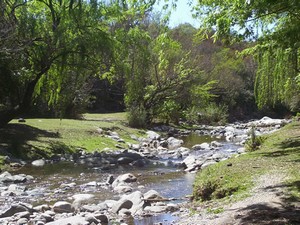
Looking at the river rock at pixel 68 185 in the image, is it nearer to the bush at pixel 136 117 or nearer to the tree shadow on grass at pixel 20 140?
the tree shadow on grass at pixel 20 140

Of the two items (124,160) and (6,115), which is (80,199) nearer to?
(124,160)

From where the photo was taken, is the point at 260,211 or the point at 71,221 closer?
the point at 260,211

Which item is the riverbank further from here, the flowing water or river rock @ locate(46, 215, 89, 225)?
river rock @ locate(46, 215, 89, 225)

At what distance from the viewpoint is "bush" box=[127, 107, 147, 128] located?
2870 centimetres

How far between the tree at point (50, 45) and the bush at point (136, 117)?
10396mm

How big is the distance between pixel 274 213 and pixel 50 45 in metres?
12.0

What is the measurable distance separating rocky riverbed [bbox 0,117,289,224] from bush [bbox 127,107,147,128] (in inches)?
275

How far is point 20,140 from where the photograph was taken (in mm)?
17766

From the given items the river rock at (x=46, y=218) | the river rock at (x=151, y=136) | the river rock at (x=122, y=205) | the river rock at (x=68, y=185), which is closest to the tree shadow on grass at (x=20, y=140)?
the river rock at (x=68, y=185)

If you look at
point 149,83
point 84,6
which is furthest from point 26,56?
point 149,83

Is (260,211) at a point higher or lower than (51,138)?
lower

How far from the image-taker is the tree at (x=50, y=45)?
52.8 feet

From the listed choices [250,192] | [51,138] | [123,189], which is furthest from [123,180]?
[51,138]

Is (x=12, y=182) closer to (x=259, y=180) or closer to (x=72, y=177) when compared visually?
(x=72, y=177)
